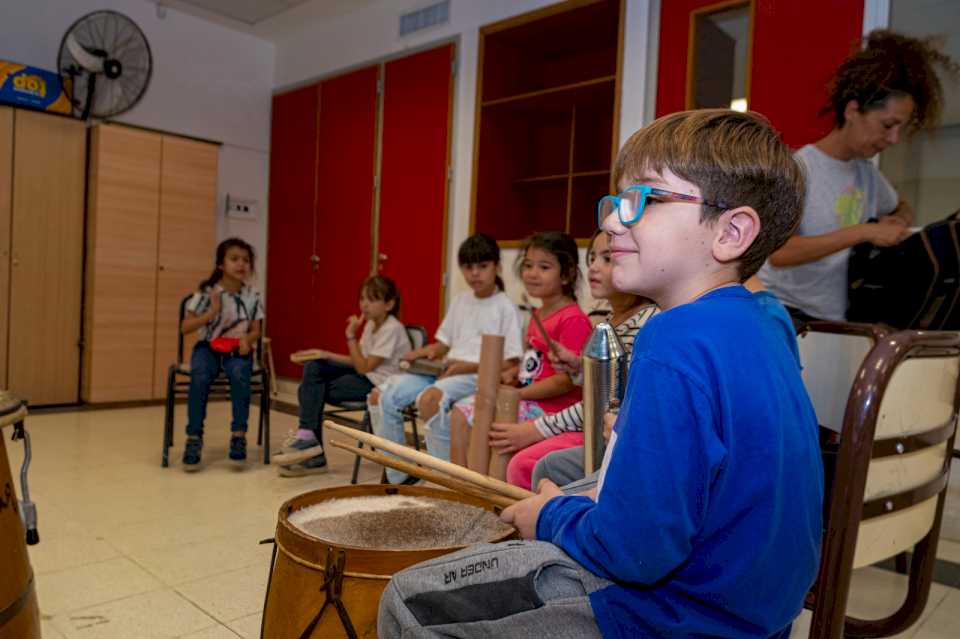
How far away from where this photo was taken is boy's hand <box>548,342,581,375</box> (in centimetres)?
184

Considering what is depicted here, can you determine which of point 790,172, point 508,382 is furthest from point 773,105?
point 790,172

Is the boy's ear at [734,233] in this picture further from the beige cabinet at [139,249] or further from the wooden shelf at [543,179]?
the beige cabinet at [139,249]

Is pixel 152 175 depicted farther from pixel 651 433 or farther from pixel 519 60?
pixel 651 433

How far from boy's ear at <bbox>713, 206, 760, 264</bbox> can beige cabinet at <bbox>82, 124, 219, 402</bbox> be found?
461 centimetres

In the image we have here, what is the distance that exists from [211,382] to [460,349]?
125cm

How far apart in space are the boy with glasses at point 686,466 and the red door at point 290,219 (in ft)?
15.7

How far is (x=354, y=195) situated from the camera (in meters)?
4.95

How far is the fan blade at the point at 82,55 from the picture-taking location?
4324 millimetres

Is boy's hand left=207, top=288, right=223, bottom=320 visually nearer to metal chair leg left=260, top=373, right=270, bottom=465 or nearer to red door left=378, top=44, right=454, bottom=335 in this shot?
metal chair leg left=260, top=373, right=270, bottom=465

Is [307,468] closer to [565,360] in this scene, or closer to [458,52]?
[565,360]

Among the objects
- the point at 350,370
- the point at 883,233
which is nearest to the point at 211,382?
the point at 350,370

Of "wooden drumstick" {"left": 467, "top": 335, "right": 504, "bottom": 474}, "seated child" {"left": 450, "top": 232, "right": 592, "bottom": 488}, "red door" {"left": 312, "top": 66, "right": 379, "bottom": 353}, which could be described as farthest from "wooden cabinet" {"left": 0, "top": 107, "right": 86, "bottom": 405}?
"wooden drumstick" {"left": 467, "top": 335, "right": 504, "bottom": 474}

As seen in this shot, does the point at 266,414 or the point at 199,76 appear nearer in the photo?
the point at 266,414

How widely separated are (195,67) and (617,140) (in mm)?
3571
